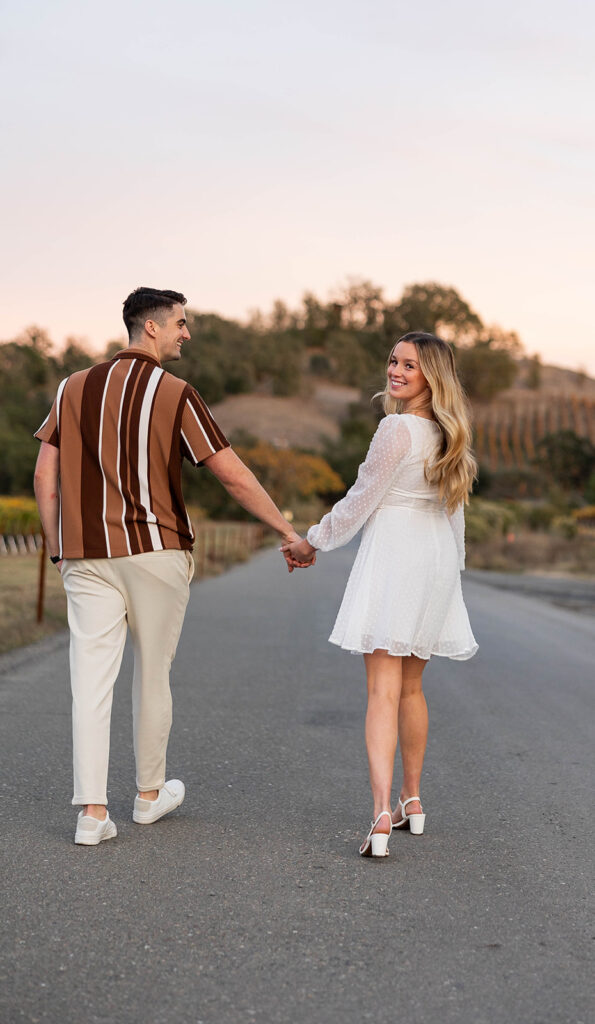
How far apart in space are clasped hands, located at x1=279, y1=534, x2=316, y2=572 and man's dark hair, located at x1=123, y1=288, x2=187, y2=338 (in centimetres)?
106

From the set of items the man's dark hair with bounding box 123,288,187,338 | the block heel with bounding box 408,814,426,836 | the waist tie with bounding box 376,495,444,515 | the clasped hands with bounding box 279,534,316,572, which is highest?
the man's dark hair with bounding box 123,288,187,338

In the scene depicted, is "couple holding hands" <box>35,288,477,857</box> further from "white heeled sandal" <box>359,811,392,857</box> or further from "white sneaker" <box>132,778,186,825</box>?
"white sneaker" <box>132,778,186,825</box>

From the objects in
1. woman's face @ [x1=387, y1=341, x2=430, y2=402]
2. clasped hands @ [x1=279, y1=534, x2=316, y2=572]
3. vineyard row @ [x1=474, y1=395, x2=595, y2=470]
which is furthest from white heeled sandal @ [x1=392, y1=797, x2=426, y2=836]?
vineyard row @ [x1=474, y1=395, x2=595, y2=470]

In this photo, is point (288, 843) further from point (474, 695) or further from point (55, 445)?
point (474, 695)

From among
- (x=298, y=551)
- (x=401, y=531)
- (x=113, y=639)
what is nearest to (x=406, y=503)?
(x=401, y=531)

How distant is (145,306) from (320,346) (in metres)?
168

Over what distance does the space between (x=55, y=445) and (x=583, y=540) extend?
4500cm

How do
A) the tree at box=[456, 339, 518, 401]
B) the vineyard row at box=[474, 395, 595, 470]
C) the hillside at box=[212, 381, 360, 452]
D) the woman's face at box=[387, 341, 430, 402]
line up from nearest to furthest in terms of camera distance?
the woman's face at box=[387, 341, 430, 402]
the hillside at box=[212, 381, 360, 452]
the vineyard row at box=[474, 395, 595, 470]
the tree at box=[456, 339, 518, 401]

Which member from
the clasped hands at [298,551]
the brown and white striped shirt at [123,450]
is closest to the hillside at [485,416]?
the clasped hands at [298,551]

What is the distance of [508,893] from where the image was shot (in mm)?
4168

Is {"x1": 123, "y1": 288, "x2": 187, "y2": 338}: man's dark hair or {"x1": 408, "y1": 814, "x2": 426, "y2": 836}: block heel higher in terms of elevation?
{"x1": 123, "y1": 288, "x2": 187, "y2": 338}: man's dark hair

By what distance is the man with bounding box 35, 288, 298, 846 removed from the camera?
15.0 feet

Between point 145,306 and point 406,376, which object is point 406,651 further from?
point 145,306

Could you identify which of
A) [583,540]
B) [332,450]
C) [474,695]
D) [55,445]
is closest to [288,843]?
[55,445]
